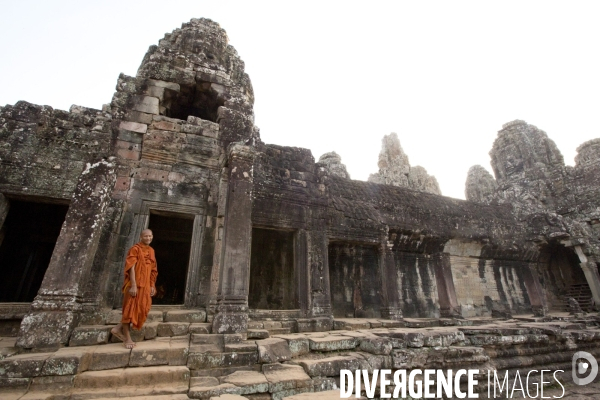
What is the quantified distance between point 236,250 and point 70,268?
2606 mm

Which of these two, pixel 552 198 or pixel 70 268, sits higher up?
pixel 552 198

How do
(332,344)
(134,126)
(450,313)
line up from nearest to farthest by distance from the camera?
(332,344)
(134,126)
(450,313)

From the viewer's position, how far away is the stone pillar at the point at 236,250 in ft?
16.5

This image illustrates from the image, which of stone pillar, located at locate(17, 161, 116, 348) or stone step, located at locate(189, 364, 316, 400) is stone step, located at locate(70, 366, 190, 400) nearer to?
stone step, located at locate(189, 364, 316, 400)

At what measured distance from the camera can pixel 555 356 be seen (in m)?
6.31

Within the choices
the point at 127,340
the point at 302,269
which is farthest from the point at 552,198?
the point at 127,340

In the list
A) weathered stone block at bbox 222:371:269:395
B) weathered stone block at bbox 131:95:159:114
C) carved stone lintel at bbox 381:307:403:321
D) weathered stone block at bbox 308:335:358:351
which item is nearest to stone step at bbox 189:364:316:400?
weathered stone block at bbox 222:371:269:395

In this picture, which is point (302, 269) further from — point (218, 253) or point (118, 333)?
point (118, 333)

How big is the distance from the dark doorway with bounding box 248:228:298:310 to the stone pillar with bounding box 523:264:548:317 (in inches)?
406

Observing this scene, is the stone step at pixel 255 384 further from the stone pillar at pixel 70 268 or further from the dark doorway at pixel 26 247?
the dark doorway at pixel 26 247

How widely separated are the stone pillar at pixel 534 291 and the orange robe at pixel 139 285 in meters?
14.0

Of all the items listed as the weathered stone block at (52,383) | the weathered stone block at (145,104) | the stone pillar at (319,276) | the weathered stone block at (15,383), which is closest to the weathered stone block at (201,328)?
the weathered stone block at (52,383)

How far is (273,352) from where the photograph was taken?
4.31m

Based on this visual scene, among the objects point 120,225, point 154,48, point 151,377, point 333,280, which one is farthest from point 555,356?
point 154,48
